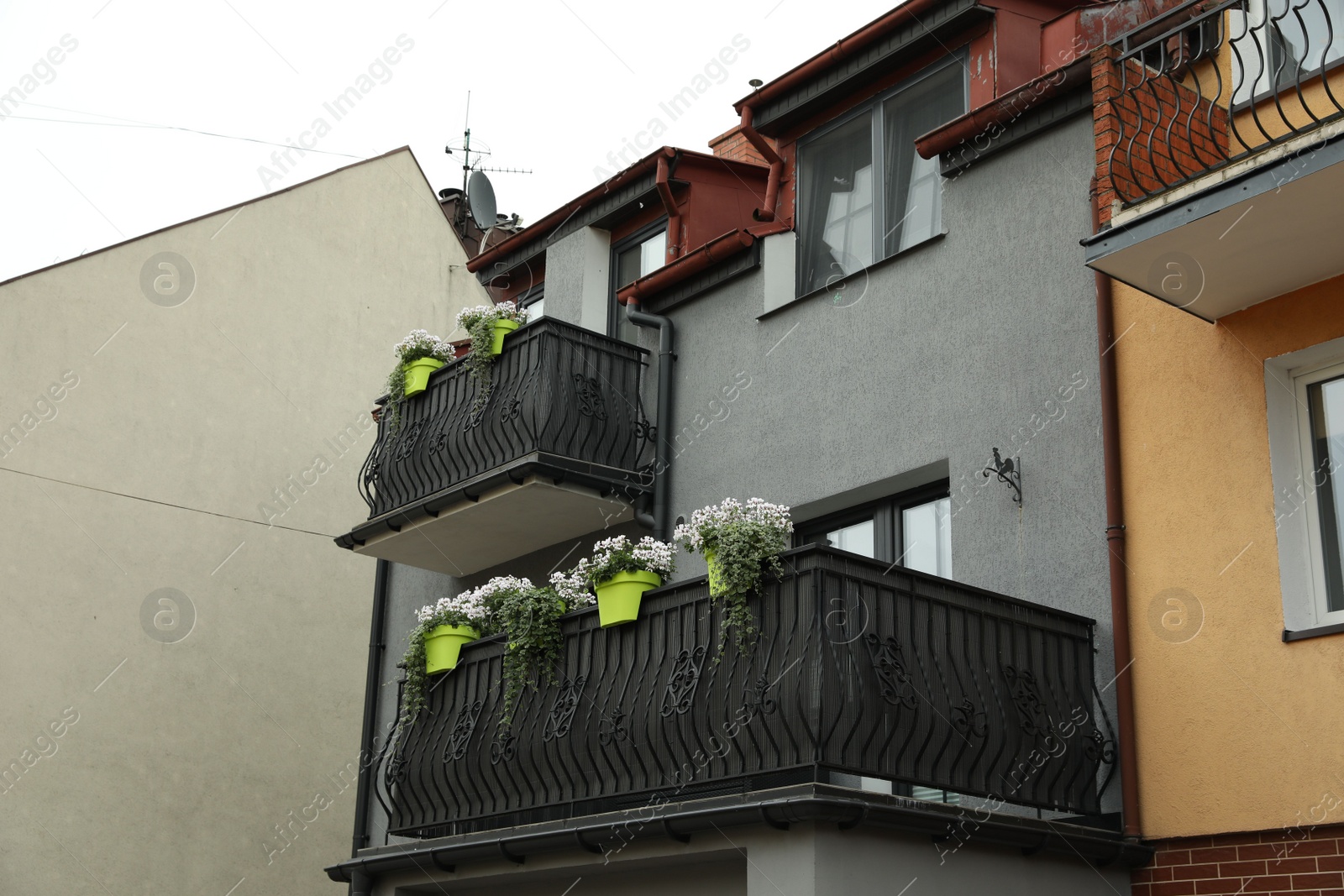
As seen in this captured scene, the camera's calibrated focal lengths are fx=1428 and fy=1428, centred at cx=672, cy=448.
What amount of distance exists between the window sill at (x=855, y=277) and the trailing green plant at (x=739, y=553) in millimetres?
2849

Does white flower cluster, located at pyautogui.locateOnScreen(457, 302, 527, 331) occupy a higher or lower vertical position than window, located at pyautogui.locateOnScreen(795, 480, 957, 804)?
higher

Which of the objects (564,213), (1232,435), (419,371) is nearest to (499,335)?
(419,371)

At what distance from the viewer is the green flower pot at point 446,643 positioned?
10461 mm

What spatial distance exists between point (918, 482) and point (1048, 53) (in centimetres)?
335

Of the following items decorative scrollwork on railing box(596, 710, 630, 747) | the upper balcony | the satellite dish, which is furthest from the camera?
the satellite dish

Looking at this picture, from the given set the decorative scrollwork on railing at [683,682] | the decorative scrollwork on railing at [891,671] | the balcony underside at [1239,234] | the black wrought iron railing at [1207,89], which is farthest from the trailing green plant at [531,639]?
the black wrought iron railing at [1207,89]

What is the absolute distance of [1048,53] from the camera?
1041 cm

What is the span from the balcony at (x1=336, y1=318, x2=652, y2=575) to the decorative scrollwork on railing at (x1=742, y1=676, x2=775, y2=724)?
4084mm

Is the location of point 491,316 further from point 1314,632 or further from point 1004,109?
point 1314,632

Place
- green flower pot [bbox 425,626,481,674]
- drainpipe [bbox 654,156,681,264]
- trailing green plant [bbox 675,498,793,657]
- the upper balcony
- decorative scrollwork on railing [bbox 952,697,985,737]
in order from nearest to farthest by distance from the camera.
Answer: the upper balcony → decorative scrollwork on railing [bbox 952,697,985,737] → trailing green plant [bbox 675,498,793,657] → green flower pot [bbox 425,626,481,674] → drainpipe [bbox 654,156,681,264]

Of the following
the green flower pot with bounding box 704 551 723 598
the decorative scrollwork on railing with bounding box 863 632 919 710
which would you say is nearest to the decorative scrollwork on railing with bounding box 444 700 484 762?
the green flower pot with bounding box 704 551 723 598

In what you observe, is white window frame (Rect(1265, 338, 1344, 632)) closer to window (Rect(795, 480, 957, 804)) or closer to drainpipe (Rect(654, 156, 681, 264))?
window (Rect(795, 480, 957, 804))

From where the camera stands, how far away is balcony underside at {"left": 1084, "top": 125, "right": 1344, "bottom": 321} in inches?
270

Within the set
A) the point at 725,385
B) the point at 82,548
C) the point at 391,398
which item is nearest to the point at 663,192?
the point at 725,385
